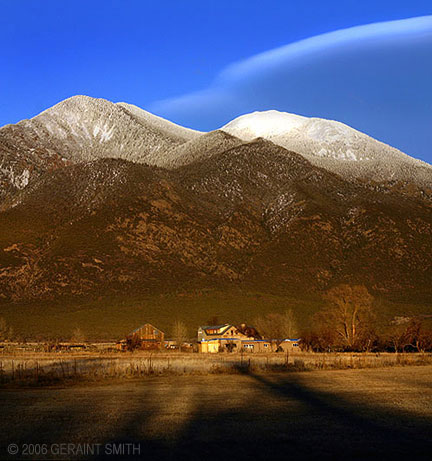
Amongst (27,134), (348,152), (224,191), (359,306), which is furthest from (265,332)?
(27,134)

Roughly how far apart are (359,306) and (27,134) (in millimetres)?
159556

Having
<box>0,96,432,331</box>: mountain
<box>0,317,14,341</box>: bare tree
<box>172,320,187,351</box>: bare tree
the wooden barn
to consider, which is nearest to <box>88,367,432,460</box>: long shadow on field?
the wooden barn

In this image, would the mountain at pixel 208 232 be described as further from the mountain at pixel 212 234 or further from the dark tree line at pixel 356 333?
the dark tree line at pixel 356 333

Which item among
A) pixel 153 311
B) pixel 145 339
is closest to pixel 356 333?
pixel 145 339

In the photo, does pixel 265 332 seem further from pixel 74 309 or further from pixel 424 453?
pixel 424 453

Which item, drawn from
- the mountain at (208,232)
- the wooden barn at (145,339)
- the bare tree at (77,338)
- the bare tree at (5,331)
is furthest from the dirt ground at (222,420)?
the mountain at (208,232)

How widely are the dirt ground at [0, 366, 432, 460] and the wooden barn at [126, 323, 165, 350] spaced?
1516 inches

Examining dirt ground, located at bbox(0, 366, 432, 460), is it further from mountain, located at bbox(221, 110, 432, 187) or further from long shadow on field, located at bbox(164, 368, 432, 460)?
mountain, located at bbox(221, 110, 432, 187)

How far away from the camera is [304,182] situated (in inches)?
5527

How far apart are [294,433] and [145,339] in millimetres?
55939

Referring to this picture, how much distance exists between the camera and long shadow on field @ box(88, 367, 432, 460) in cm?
1059

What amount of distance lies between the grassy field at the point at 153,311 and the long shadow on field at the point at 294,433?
62.0 metres

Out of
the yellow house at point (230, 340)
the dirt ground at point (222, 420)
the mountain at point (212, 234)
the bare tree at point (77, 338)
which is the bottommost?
the yellow house at point (230, 340)

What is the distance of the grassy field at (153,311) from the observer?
267ft
